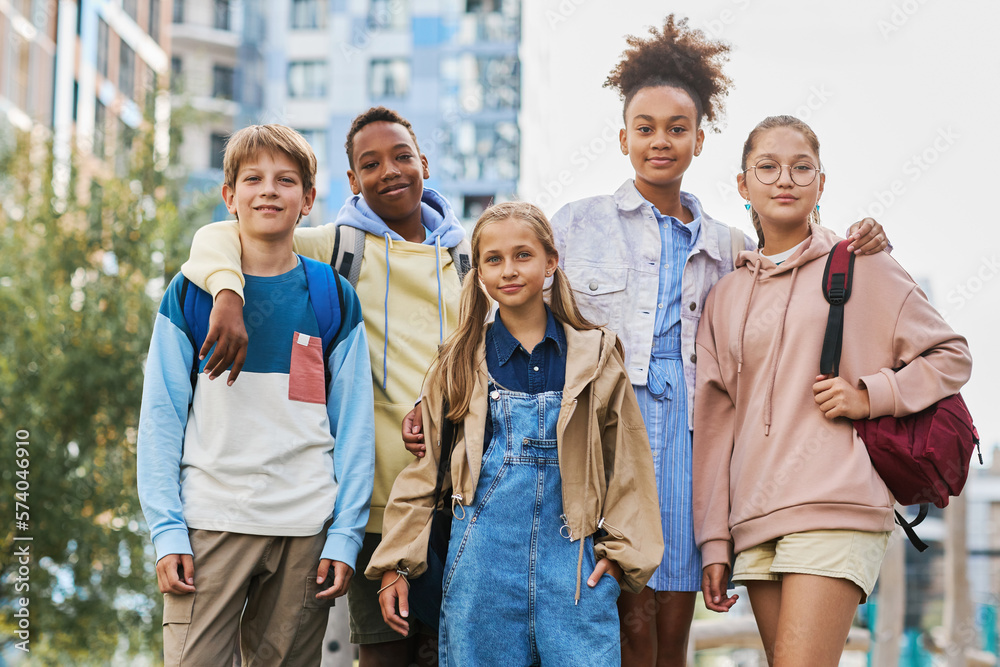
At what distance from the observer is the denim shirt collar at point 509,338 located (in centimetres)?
268

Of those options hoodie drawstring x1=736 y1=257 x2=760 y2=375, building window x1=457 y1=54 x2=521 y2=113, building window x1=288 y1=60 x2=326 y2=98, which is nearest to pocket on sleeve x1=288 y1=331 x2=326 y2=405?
hoodie drawstring x1=736 y1=257 x2=760 y2=375

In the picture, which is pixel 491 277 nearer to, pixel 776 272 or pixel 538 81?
pixel 776 272

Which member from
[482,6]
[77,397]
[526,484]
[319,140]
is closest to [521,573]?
[526,484]

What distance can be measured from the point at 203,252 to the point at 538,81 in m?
27.4

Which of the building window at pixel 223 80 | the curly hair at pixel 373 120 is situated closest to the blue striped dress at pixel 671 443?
the curly hair at pixel 373 120

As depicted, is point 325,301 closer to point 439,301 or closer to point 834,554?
point 439,301

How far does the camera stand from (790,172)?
283 centimetres

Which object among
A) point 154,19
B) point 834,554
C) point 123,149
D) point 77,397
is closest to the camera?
point 834,554

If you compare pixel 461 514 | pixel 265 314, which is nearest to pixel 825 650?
pixel 461 514

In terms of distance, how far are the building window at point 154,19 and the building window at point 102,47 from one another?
3344 mm

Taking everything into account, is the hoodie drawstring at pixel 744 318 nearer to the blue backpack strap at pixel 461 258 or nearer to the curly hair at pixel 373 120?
the blue backpack strap at pixel 461 258

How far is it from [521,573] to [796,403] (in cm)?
91

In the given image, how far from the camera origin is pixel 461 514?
2.55 m

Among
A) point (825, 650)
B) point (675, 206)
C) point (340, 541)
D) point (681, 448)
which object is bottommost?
point (825, 650)
